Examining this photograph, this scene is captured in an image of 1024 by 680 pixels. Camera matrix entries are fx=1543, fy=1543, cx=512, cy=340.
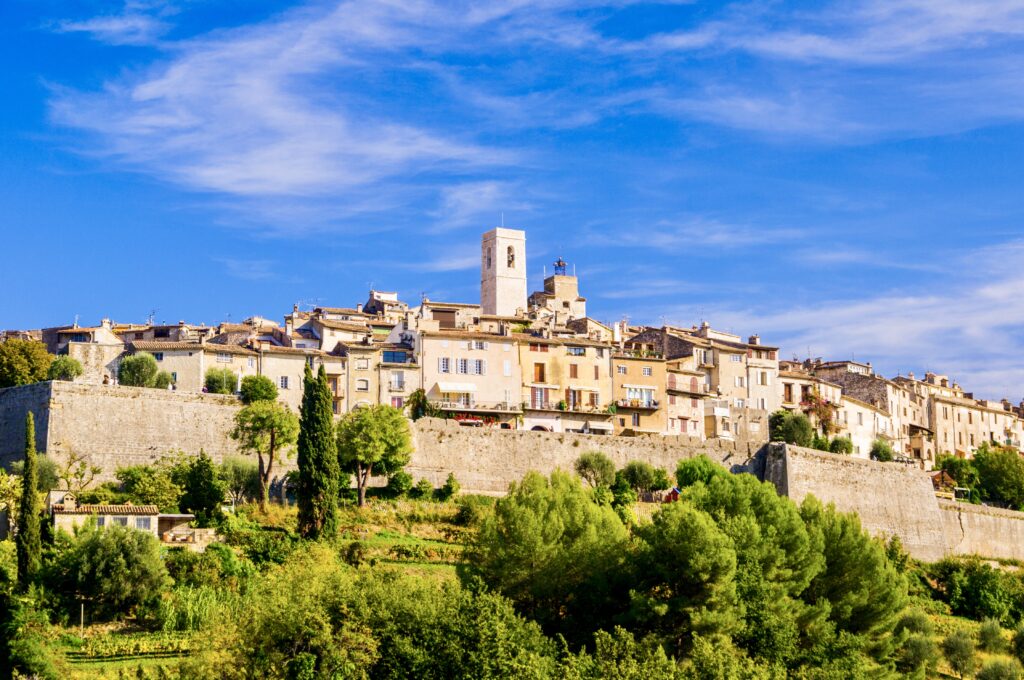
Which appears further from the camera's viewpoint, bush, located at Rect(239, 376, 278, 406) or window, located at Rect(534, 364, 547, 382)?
window, located at Rect(534, 364, 547, 382)

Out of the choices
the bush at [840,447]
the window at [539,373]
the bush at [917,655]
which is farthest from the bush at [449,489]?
the bush at [840,447]

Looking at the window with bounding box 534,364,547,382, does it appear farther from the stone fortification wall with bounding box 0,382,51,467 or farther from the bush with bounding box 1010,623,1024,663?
the bush with bounding box 1010,623,1024,663

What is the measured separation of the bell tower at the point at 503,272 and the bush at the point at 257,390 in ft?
132

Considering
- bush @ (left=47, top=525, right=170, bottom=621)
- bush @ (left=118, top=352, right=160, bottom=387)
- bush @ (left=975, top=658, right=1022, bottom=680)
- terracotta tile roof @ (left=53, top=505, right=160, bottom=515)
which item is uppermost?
bush @ (left=118, top=352, right=160, bottom=387)

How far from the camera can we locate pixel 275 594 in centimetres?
4228

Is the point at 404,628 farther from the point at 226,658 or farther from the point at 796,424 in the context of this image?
the point at 796,424

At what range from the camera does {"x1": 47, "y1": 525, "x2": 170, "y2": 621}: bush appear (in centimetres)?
4781

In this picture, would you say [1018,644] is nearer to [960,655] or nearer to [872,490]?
[960,655]

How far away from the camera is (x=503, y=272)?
112688mm

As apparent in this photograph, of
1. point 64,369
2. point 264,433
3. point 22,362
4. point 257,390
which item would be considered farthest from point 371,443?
point 22,362

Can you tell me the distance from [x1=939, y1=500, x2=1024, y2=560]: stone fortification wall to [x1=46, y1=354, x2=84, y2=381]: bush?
145 ft

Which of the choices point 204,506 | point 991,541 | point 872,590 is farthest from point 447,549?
point 991,541

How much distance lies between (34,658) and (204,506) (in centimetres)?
1911

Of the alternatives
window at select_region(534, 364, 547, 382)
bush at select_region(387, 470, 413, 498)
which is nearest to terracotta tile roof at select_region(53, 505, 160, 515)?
bush at select_region(387, 470, 413, 498)
